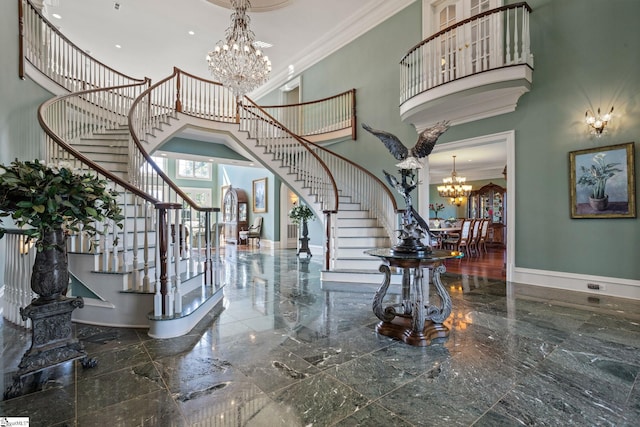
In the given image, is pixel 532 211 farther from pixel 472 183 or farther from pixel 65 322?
pixel 472 183

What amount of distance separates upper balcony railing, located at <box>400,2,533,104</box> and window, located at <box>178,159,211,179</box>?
11.5 meters

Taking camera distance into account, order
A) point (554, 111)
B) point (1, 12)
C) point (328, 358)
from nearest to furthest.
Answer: point (328, 358)
point (1, 12)
point (554, 111)

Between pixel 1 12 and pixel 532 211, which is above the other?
pixel 1 12

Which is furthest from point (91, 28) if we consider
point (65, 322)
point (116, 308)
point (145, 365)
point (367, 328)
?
point (367, 328)

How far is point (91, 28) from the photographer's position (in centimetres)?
722

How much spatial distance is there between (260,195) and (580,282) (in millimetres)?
9249

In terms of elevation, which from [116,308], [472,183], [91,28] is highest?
[91,28]

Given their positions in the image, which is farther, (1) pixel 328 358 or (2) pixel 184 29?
(2) pixel 184 29

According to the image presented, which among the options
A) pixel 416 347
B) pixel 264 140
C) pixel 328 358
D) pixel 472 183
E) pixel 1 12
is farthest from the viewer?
pixel 472 183

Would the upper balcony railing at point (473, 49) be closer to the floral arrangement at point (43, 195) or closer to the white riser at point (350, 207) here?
the white riser at point (350, 207)

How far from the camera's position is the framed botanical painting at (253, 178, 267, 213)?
1076cm

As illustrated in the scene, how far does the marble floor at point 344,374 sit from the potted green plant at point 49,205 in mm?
669

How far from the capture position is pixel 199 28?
7332 millimetres

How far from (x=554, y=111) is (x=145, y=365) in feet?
18.9
